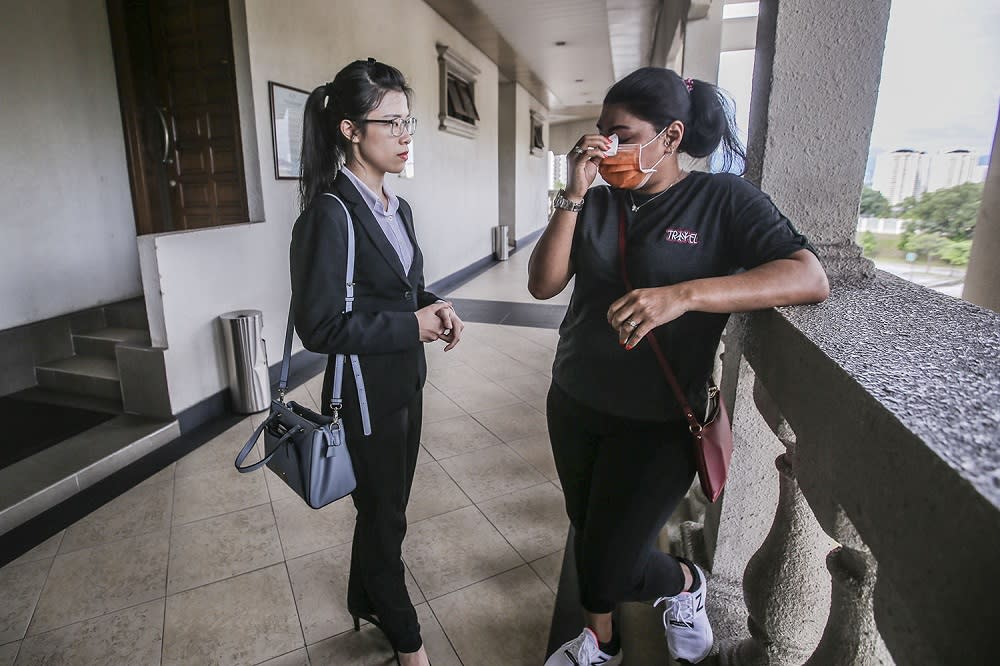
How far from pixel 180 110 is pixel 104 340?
1780 millimetres

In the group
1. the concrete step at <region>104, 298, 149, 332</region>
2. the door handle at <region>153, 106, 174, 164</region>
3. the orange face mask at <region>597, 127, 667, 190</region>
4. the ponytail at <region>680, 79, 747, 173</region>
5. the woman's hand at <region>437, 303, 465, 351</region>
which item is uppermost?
the door handle at <region>153, 106, 174, 164</region>

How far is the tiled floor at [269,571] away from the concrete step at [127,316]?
1607 millimetres

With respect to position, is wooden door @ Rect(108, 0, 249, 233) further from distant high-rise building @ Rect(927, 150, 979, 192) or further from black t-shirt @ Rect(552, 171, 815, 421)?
distant high-rise building @ Rect(927, 150, 979, 192)

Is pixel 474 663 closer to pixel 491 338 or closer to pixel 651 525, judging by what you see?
pixel 651 525

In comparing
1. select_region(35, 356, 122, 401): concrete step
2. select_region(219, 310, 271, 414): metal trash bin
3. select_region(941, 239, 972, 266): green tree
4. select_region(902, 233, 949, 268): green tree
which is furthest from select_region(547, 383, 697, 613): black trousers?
select_region(35, 356, 122, 401): concrete step

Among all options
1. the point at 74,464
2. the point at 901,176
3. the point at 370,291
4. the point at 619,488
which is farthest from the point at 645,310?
the point at 74,464

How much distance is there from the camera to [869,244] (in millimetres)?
1419

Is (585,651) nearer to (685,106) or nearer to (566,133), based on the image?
(685,106)

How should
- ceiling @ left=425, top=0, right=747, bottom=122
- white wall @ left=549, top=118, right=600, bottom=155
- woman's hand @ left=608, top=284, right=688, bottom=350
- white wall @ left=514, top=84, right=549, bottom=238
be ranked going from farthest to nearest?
white wall @ left=549, top=118, right=600, bottom=155, white wall @ left=514, top=84, right=549, bottom=238, ceiling @ left=425, top=0, right=747, bottom=122, woman's hand @ left=608, top=284, right=688, bottom=350

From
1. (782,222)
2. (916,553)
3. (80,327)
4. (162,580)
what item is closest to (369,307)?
(782,222)

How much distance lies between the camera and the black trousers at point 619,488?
125cm

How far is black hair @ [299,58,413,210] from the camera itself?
1.37 m

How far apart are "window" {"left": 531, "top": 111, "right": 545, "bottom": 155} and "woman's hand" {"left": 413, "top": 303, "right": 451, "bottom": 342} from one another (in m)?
13.0

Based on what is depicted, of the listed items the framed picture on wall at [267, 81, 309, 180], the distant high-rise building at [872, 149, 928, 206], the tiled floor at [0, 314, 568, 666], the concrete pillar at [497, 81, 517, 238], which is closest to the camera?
the distant high-rise building at [872, 149, 928, 206]
